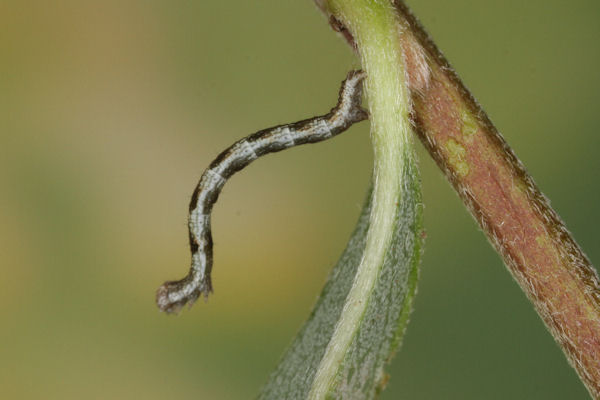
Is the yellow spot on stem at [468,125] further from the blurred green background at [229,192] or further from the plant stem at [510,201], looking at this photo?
the blurred green background at [229,192]

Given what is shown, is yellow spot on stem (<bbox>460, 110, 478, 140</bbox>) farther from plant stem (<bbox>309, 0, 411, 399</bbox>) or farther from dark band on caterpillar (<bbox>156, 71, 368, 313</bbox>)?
dark band on caterpillar (<bbox>156, 71, 368, 313</bbox>)

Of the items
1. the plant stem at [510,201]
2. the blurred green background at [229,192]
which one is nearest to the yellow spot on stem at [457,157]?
the plant stem at [510,201]

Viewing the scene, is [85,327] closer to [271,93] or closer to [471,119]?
[271,93]

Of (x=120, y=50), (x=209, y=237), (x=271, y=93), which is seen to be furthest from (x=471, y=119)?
(x=120, y=50)

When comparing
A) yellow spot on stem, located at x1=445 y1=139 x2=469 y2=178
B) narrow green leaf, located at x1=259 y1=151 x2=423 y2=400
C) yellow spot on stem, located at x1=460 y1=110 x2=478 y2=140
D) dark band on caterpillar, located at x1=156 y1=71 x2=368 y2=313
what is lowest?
narrow green leaf, located at x1=259 y1=151 x2=423 y2=400

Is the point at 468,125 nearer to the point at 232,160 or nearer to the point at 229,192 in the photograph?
the point at 232,160

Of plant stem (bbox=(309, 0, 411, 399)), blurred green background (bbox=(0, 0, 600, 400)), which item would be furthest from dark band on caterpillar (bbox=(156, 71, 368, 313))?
blurred green background (bbox=(0, 0, 600, 400))
